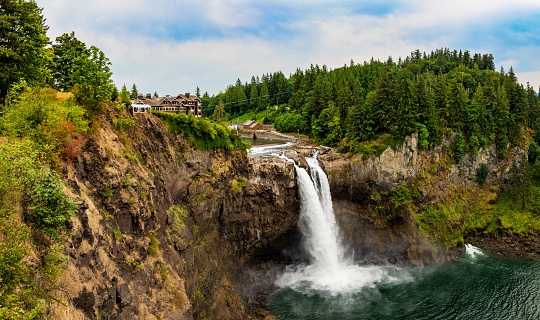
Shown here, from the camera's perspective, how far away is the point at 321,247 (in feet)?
131

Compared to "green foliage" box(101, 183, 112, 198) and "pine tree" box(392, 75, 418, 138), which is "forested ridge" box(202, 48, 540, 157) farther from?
"green foliage" box(101, 183, 112, 198)

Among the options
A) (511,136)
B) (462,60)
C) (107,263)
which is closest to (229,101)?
(462,60)

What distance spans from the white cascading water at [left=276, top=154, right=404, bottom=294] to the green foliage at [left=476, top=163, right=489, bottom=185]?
28.0 m

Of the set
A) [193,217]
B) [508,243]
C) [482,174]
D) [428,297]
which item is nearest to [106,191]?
[193,217]

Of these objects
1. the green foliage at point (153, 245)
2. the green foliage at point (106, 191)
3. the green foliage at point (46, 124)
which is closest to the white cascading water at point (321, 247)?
the green foliage at point (153, 245)

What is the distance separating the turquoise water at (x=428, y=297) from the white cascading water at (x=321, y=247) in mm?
1067

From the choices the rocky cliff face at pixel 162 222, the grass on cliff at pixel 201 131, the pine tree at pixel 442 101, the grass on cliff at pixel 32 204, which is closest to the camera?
the grass on cliff at pixel 32 204

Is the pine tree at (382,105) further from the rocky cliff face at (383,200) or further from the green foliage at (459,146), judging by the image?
the green foliage at (459,146)

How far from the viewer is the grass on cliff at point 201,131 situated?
1180 inches

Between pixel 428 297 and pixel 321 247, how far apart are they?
12428mm

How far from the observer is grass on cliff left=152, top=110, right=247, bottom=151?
30.0 m

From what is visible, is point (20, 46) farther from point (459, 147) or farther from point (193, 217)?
point (459, 147)

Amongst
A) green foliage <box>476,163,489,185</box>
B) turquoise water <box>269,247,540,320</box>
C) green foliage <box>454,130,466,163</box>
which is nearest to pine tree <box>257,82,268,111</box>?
green foliage <box>454,130,466,163</box>

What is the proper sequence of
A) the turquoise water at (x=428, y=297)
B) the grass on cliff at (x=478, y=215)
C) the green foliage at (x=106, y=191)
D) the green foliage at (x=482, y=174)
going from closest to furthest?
the green foliage at (x=106, y=191)
the turquoise water at (x=428, y=297)
the grass on cliff at (x=478, y=215)
the green foliage at (x=482, y=174)
